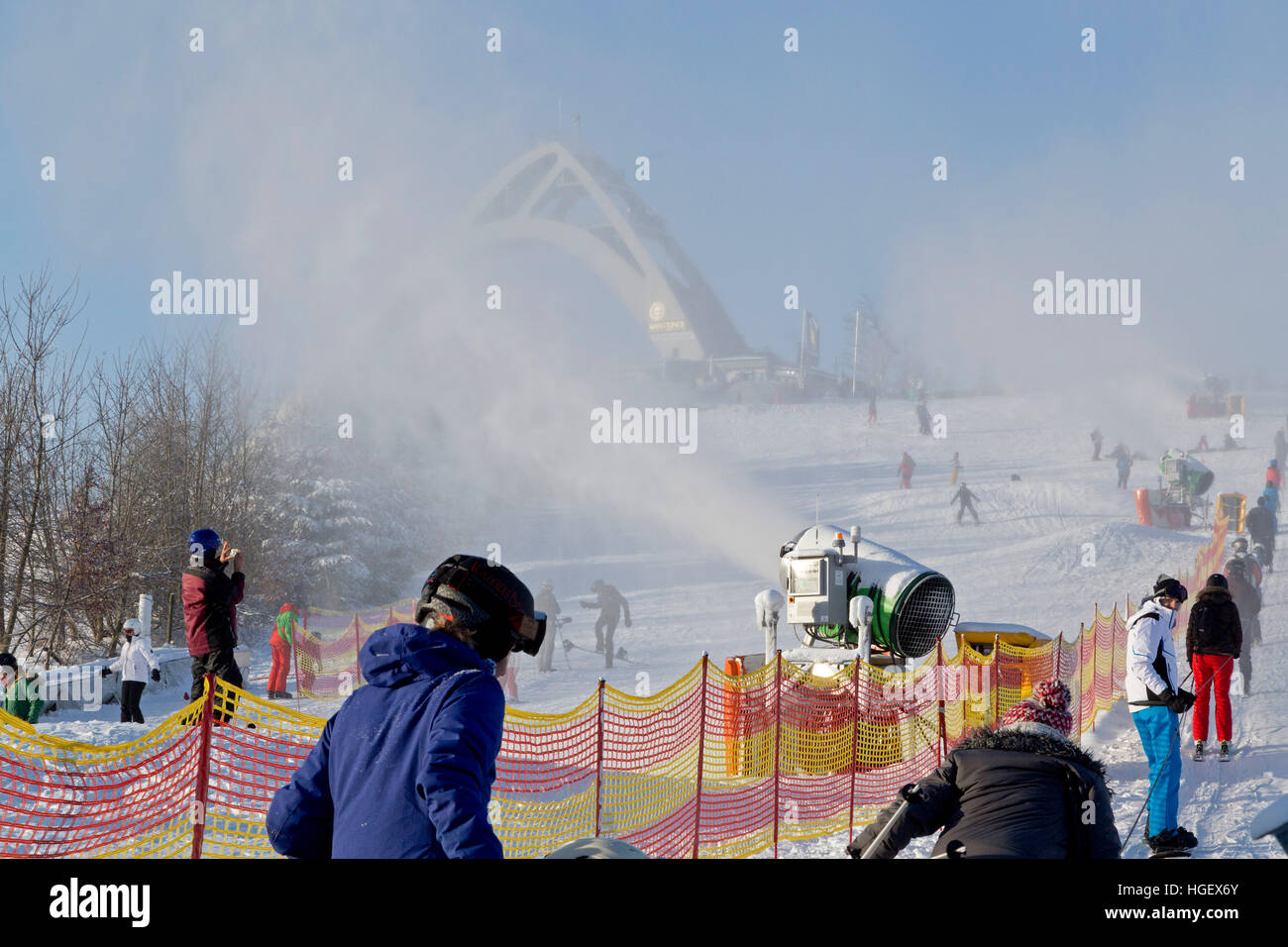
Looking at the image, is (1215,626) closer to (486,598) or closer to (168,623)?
(486,598)

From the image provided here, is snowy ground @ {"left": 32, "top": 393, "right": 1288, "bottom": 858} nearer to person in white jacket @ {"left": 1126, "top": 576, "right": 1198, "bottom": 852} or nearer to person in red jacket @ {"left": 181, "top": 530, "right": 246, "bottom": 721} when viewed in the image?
person in white jacket @ {"left": 1126, "top": 576, "right": 1198, "bottom": 852}

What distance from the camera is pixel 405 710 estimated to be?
2141 mm

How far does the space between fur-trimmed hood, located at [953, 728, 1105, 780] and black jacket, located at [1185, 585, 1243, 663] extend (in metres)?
6.31

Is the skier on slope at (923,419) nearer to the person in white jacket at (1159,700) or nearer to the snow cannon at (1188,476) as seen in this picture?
the snow cannon at (1188,476)

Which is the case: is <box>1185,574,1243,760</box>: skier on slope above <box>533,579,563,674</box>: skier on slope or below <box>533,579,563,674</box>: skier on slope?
above

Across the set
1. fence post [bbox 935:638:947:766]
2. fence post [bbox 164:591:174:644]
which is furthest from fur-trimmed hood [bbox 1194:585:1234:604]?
fence post [bbox 164:591:174:644]

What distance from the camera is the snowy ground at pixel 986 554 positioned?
9.16 meters

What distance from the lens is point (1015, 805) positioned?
3.02 metres

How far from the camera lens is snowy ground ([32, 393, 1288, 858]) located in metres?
9.16

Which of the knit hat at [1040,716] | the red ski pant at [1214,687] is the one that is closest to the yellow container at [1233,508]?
the red ski pant at [1214,687]

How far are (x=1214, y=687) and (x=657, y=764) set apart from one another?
5.29 metres

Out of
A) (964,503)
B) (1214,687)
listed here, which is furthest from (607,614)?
(964,503)
